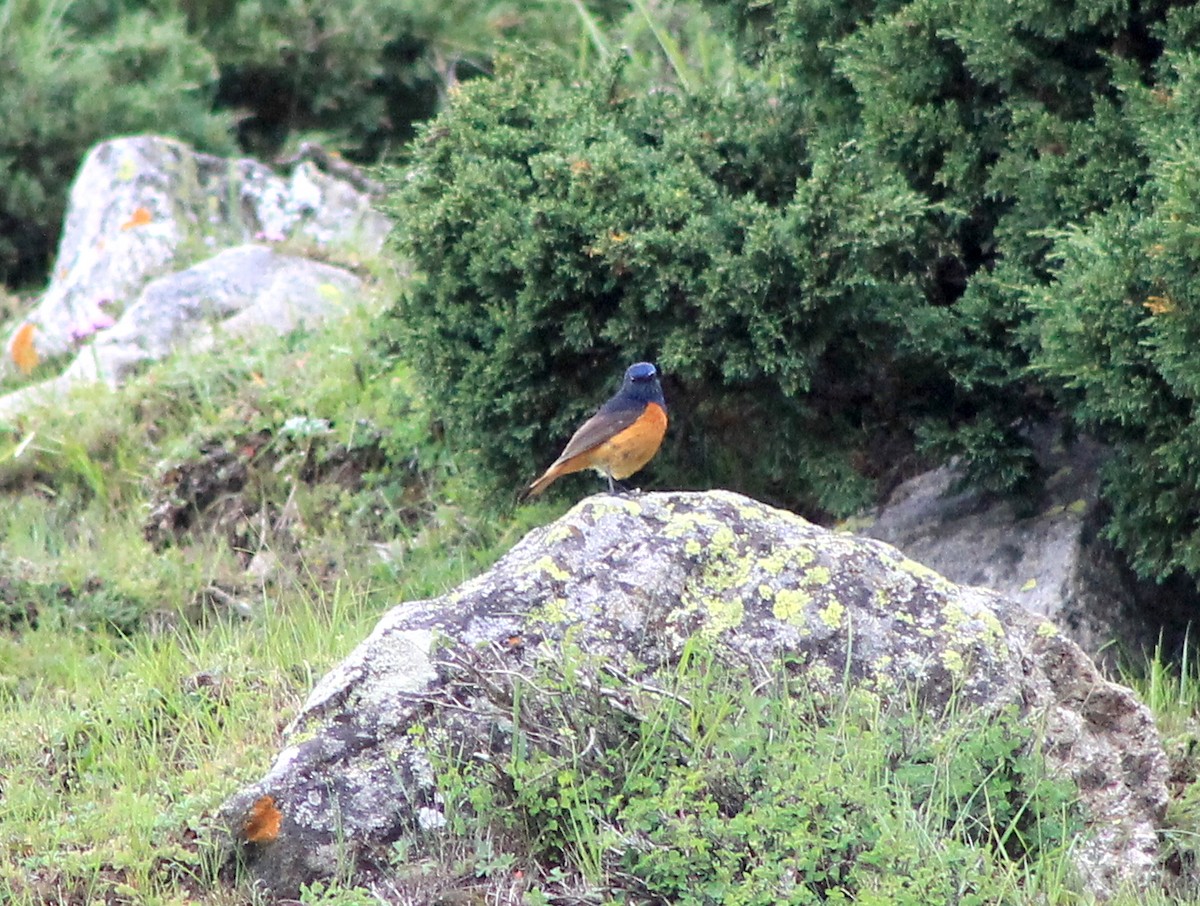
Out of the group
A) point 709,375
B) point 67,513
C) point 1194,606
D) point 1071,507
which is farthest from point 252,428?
point 1194,606

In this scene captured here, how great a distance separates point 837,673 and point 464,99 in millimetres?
3175

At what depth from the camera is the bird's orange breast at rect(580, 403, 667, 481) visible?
569cm

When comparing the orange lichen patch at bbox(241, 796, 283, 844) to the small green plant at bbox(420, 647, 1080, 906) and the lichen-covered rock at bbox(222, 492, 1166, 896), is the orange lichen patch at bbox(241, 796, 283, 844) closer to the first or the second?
the lichen-covered rock at bbox(222, 492, 1166, 896)

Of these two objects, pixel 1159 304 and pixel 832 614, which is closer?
pixel 832 614

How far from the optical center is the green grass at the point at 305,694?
13.0 feet

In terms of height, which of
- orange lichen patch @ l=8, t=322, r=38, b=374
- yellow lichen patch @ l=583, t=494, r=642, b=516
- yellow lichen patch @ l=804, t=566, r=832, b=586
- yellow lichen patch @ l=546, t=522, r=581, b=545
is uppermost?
yellow lichen patch @ l=804, t=566, r=832, b=586

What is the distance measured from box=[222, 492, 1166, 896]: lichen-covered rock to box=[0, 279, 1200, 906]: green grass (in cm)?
14

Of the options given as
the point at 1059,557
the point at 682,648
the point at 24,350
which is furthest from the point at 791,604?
the point at 24,350

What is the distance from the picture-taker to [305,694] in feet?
17.1

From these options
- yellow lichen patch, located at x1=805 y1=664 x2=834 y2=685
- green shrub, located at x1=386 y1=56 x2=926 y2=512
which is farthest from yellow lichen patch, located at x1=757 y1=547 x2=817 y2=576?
green shrub, located at x1=386 y1=56 x2=926 y2=512

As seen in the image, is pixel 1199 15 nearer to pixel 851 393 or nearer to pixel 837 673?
pixel 851 393

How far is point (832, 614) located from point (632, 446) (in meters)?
1.45

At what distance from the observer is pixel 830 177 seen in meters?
5.54

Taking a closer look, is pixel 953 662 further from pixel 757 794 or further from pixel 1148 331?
pixel 1148 331
